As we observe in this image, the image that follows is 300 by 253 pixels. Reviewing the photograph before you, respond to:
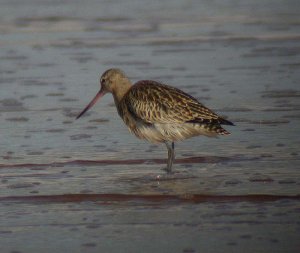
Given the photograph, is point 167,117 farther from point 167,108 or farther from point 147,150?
point 147,150

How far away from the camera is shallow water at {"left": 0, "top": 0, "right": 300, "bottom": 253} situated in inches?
284

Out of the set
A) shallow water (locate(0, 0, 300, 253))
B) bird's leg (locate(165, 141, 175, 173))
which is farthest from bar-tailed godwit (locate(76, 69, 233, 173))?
shallow water (locate(0, 0, 300, 253))

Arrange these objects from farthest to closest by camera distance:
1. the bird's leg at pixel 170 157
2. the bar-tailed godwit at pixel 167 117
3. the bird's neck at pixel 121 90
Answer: the bird's neck at pixel 121 90 → the bar-tailed godwit at pixel 167 117 → the bird's leg at pixel 170 157

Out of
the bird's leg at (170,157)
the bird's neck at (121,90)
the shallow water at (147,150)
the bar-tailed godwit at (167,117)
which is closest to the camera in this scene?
the shallow water at (147,150)

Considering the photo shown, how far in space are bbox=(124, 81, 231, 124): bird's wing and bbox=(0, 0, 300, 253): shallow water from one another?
42 cm

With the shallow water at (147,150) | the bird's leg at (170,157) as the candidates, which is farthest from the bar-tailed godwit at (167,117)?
the shallow water at (147,150)

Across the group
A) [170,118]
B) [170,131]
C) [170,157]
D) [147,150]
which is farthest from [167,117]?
[147,150]

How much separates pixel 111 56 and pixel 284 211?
366 inches

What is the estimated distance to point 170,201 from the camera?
8094mm

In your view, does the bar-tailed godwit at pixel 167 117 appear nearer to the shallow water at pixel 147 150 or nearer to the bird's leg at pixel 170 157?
the bird's leg at pixel 170 157

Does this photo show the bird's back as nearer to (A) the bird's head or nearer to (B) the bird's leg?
(B) the bird's leg

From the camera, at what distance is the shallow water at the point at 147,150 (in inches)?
284

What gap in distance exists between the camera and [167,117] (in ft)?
31.1

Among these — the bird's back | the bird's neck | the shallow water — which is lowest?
the shallow water
